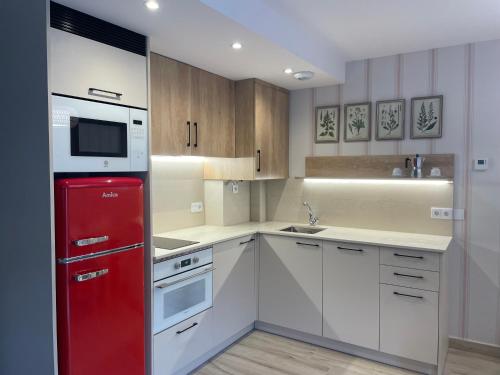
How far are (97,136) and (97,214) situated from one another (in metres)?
0.44

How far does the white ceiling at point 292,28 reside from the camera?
2105mm

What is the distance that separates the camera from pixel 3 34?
6.70 ft

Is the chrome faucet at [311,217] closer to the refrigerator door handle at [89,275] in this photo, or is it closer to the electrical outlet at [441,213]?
the electrical outlet at [441,213]

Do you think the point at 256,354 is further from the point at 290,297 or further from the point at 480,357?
the point at 480,357

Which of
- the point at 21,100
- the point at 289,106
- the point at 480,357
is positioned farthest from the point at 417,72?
the point at 21,100

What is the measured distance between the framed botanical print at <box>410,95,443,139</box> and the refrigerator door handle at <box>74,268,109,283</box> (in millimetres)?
2765

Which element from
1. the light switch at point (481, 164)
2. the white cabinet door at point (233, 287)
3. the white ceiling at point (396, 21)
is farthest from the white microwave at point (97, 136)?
the light switch at point (481, 164)

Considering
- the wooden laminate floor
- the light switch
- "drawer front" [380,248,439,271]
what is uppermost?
A: the light switch

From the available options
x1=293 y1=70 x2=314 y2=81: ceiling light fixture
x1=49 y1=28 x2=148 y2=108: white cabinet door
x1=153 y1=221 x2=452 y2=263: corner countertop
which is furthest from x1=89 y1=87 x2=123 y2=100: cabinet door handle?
x1=293 y1=70 x2=314 y2=81: ceiling light fixture

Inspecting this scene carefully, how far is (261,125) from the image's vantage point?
3574mm

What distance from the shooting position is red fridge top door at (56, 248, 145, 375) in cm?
191

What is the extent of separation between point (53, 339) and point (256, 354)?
171cm

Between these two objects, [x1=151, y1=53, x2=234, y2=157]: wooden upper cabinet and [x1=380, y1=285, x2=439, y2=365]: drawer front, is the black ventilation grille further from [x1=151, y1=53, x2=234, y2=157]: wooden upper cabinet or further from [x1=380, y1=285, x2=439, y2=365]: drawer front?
[x1=380, y1=285, x2=439, y2=365]: drawer front

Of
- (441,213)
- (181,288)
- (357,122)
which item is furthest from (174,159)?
(441,213)
